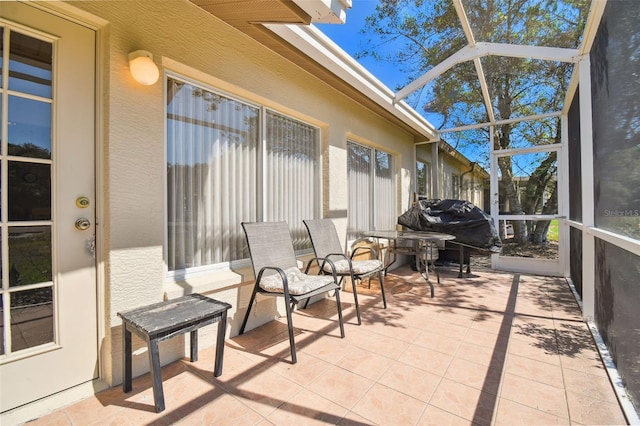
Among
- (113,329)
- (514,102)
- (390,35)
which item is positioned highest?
(390,35)

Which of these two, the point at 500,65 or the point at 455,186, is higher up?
the point at 500,65

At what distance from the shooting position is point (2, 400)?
162cm

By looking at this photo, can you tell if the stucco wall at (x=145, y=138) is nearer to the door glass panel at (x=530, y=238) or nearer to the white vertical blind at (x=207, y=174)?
the white vertical blind at (x=207, y=174)

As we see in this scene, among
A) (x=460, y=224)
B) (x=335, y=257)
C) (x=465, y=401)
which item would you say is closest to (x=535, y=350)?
(x=465, y=401)

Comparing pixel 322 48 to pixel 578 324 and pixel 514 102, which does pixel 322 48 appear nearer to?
pixel 578 324

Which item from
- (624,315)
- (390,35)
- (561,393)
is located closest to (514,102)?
(390,35)

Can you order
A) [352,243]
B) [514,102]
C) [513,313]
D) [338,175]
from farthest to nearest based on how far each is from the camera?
[514,102], [352,243], [338,175], [513,313]

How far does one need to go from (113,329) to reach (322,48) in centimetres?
322

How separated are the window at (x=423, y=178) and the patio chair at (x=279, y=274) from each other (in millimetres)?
4945

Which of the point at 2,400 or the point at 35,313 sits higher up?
the point at 35,313

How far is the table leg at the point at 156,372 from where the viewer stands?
5.49 ft

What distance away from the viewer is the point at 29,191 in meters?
1.76

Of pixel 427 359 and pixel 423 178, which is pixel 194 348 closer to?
pixel 427 359

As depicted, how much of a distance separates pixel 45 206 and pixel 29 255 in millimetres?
318
